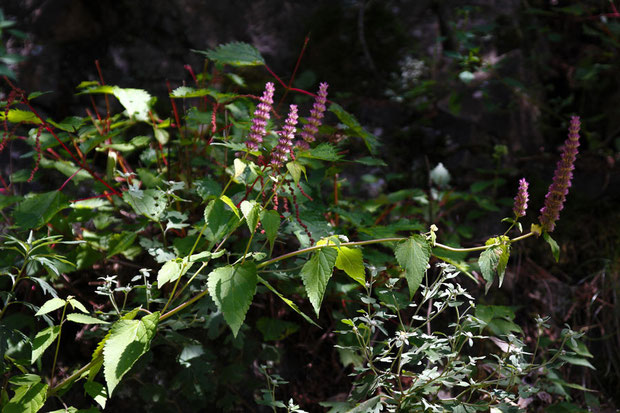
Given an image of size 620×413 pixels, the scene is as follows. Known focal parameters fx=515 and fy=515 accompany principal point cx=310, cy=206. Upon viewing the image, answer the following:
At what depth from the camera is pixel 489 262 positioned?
1.41 meters

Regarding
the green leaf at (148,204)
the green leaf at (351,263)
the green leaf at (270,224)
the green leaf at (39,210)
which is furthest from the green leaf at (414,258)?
the green leaf at (39,210)

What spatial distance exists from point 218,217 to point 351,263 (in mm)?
390

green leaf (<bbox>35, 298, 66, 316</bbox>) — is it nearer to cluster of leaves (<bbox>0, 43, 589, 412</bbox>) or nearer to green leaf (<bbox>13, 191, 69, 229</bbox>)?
cluster of leaves (<bbox>0, 43, 589, 412</bbox>)

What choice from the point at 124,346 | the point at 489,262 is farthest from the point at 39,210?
the point at 489,262

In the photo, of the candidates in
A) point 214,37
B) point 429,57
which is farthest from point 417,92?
point 214,37

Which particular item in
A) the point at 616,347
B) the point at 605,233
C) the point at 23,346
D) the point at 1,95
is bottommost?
the point at 616,347

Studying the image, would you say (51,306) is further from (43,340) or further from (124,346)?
(124,346)

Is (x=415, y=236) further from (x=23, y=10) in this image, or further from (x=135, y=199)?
(x=23, y=10)

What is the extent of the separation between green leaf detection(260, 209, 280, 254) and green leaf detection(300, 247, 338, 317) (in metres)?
0.12

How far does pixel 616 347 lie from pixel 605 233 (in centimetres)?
68

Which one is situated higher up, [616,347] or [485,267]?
[485,267]

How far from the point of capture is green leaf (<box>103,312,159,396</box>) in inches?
49.3

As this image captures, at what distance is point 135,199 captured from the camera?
1.78m

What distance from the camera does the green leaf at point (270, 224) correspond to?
1.37 m
